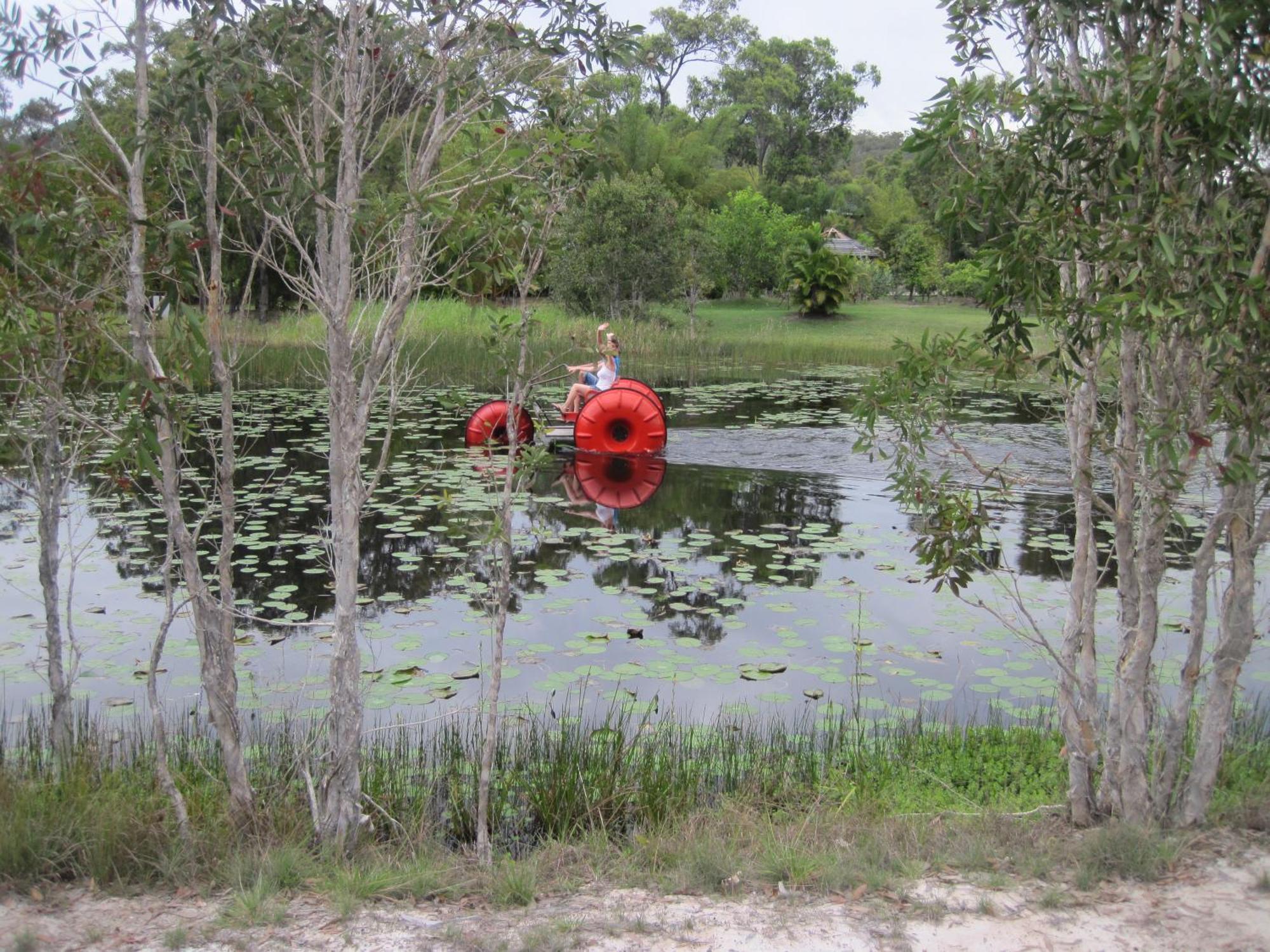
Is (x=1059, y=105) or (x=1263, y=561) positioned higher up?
(x=1059, y=105)

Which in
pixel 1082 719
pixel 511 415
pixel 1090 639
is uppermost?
pixel 511 415

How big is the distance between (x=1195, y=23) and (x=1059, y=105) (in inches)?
15.5

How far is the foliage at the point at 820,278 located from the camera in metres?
33.7

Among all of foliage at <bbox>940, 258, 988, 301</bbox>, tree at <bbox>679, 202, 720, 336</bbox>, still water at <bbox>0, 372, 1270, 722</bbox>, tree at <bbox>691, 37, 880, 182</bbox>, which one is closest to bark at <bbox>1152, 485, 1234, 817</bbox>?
still water at <bbox>0, 372, 1270, 722</bbox>

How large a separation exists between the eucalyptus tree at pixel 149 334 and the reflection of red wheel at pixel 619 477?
21.7ft

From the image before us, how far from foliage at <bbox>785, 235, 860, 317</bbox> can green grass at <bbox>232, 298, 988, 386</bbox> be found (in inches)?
19.7

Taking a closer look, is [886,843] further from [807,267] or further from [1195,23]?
[807,267]

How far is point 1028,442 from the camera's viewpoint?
45.8 ft

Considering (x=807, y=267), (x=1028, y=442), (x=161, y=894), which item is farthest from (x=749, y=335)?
(x=161, y=894)

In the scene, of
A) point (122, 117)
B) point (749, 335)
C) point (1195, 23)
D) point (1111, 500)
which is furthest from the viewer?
point (749, 335)

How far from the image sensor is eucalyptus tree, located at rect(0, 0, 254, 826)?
3.40m

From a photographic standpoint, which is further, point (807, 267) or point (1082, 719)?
point (807, 267)

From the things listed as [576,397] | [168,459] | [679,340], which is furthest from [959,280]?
[168,459]

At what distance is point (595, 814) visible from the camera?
4.38 m
